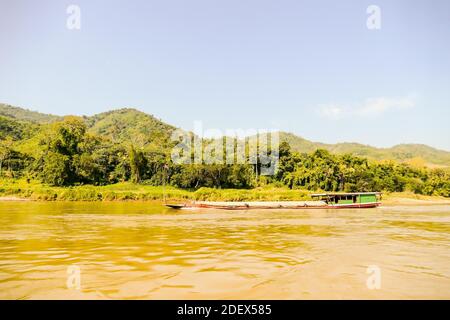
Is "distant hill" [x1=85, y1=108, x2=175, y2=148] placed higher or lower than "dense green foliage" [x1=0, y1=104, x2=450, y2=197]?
higher

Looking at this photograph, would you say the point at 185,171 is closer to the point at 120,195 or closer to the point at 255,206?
the point at 120,195

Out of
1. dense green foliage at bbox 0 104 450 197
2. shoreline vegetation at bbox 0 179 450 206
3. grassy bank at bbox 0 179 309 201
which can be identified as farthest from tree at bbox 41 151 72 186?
grassy bank at bbox 0 179 309 201

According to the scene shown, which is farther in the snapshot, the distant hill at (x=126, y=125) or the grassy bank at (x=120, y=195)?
the distant hill at (x=126, y=125)

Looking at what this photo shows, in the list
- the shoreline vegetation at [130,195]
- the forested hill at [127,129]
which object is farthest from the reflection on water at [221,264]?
the forested hill at [127,129]

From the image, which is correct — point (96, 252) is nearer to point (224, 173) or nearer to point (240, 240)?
point (240, 240)

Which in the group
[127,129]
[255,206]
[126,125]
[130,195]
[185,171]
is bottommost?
[255,206]

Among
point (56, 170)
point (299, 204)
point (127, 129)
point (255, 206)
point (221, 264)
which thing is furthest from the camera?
point (127, 129)

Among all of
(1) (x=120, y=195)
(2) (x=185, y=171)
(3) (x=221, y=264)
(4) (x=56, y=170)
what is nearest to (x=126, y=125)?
(4) (x=56, y=170)

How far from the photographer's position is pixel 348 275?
31.7ft

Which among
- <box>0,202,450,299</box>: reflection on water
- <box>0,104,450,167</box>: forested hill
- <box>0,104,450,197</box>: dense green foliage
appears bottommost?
<box>0,202,450,299</box>: reflection on water

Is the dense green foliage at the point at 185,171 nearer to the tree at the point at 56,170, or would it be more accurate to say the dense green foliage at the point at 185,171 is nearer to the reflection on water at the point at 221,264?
the tree at the point at 56,170

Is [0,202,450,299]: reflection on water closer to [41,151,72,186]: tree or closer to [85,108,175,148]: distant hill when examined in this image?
[41,151,72,186]: tree

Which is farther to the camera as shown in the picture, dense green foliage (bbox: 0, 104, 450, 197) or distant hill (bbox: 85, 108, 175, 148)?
distant hill (bbox: 85, 108, 175, 148)
